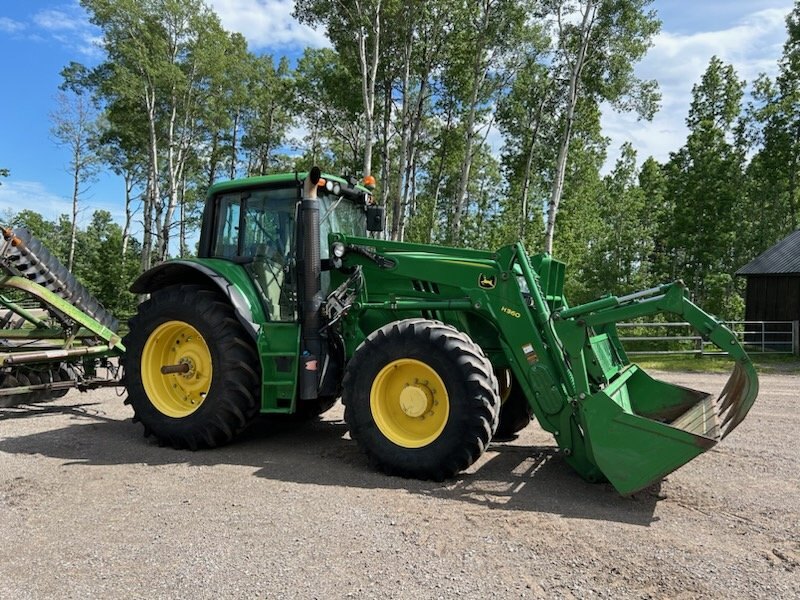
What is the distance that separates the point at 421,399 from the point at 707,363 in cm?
1222

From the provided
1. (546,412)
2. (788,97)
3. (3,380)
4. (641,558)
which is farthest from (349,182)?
(788,97)

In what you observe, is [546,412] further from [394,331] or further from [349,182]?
[349,182]

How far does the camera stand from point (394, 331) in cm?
473

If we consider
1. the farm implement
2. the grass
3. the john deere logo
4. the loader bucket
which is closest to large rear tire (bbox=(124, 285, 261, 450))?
the farm implement

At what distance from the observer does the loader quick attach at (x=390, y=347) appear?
4352mm

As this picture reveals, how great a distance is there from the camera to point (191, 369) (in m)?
5.71

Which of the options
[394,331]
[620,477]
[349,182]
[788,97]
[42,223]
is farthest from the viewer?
[42,223]

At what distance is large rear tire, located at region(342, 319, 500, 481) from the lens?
4.39 metres

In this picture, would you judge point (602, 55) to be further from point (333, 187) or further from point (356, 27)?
point (333, 187)

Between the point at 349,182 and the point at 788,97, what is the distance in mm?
27497

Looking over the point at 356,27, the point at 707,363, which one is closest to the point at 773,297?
the point at 707,363

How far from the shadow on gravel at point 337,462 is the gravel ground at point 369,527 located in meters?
0.02

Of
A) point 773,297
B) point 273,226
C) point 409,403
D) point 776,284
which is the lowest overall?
point 409,403

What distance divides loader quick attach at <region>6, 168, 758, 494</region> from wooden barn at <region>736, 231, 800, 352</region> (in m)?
17.8
